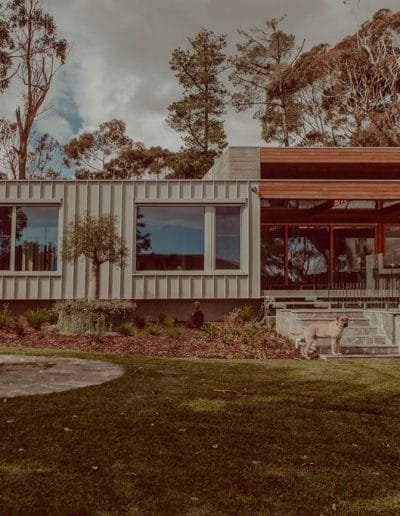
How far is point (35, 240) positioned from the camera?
12047 mm

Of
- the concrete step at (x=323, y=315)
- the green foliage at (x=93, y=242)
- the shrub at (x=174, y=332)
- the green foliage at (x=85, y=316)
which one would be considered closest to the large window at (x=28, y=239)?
the green foliage at (x=93, y=242)

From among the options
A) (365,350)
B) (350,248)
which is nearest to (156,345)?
(365,350)

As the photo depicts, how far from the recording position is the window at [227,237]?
1231 centimetres

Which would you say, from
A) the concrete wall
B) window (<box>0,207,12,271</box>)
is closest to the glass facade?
the concrete wall

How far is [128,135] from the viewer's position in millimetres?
36750

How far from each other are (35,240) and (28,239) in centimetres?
15

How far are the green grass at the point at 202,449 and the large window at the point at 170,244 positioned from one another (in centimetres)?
696

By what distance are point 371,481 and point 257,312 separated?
964cm

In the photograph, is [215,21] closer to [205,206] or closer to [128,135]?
[128,135]

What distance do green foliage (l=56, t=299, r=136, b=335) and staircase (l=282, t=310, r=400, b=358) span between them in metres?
3.39

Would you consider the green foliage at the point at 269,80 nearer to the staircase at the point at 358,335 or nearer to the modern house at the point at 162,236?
the modern house at the point at 162,236

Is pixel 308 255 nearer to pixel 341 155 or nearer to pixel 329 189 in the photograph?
pixel 341 155

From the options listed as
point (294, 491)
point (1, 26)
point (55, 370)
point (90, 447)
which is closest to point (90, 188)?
point (1, 26)

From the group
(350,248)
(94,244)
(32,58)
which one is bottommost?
(94,244)
